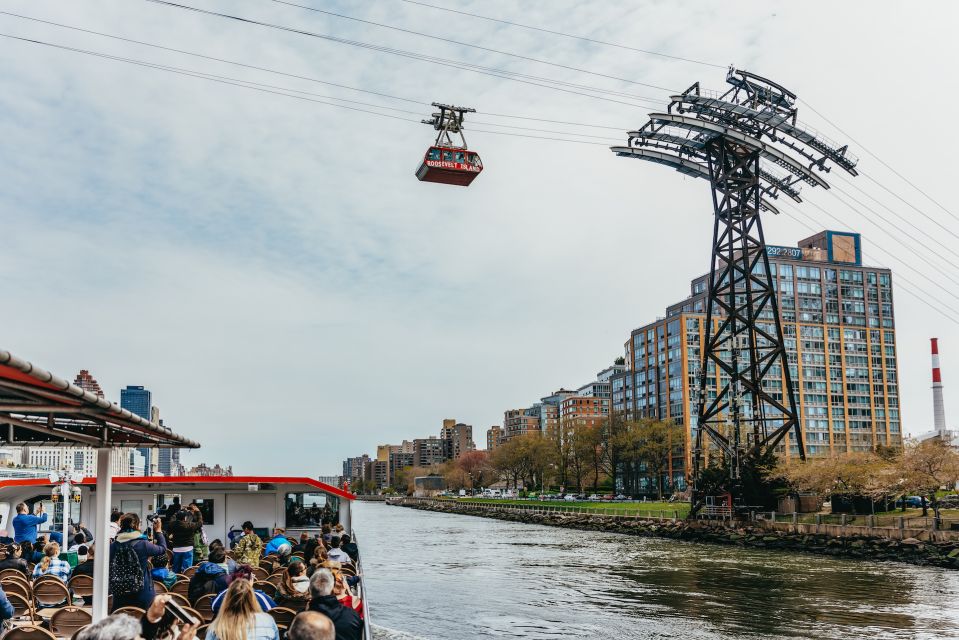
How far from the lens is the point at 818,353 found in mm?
142750

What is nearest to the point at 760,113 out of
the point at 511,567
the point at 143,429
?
the point at 511,567

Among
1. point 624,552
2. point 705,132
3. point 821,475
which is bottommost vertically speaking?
point 624,552

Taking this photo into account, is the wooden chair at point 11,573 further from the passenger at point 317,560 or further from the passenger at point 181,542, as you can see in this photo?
the passenger at point 317,560

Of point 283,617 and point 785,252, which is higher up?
point 785,252

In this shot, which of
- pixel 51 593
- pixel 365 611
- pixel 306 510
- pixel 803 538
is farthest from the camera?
pixel 803 538

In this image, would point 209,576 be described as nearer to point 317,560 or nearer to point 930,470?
point 317,560

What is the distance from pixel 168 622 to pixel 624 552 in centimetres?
4733

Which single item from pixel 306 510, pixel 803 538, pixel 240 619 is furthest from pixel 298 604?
pixel 803 538

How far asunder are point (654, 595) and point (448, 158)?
17.2 meters

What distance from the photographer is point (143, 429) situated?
9891 mm

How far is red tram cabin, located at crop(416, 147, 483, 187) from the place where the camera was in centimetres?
2707

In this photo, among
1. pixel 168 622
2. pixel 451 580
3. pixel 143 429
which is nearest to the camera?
pixel 168 622

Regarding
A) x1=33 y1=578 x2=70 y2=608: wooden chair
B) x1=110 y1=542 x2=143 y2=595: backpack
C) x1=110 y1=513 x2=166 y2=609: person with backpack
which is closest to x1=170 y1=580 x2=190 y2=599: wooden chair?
x1=33 y1=578 x2=70 y2=608: wooden chair

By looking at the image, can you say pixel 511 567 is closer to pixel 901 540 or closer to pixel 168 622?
pixel 901 540
